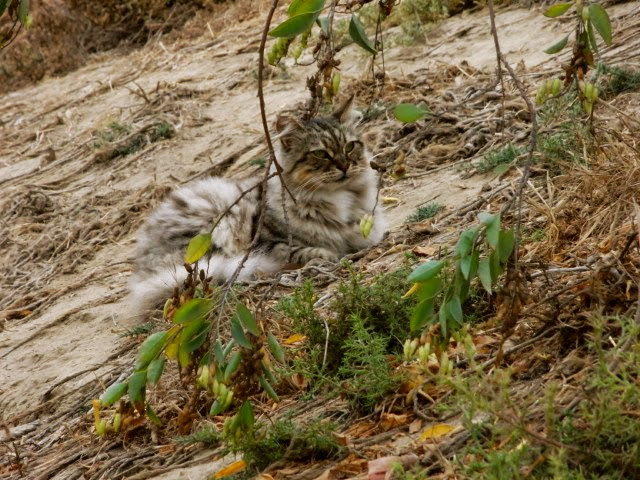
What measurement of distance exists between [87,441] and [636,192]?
2.90 m

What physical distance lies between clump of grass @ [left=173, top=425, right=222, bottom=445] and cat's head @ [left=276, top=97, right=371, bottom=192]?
3.02m

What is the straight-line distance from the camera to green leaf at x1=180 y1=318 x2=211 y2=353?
263cm

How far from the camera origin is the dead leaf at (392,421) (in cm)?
335

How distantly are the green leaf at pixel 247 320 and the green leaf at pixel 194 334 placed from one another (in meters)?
0.11

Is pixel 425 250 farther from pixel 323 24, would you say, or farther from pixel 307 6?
pixel 307 6

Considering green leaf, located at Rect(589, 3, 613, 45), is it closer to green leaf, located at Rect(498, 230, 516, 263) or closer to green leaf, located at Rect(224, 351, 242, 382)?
green leaf, located at Rect(498, 230, 516, 263)

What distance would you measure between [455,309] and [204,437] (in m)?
1.53

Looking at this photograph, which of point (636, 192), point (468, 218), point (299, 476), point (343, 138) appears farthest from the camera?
point (343, 138)

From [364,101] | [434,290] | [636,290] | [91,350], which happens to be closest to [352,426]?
[434,290]

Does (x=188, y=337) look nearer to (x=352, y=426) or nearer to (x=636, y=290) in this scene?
(x=352, y=426)

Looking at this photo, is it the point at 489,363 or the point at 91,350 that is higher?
the point at 489,363

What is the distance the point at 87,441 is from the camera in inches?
175

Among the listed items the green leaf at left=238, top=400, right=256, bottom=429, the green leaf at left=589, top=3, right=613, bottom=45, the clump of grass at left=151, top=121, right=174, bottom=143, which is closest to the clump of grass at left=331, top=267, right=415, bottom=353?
the green leaf at left=238, top=400, right=256, bottom=429

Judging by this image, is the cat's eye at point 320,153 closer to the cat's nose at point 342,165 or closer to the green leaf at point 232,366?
the cat's nose at point 342,165
